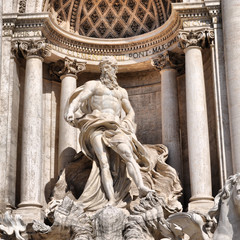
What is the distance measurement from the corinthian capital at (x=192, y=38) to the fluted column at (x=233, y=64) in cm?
64

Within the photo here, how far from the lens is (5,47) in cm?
1686

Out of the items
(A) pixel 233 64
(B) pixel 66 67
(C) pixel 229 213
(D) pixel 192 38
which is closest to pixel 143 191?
(C) pixel 229 213

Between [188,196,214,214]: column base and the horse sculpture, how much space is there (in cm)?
320

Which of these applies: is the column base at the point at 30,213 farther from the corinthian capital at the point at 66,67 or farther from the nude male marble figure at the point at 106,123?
the corinthian capital at the point at 66,67

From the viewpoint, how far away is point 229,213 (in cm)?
1162

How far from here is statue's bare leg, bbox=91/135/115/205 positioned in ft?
49.5

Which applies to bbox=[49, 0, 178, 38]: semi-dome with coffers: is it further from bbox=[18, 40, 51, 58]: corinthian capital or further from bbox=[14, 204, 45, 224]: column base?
bbox=[14, 204, 45, 224]: column base

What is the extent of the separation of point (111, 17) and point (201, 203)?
264 inches

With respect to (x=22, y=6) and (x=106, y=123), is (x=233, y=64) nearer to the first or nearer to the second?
(x=106, y=123)

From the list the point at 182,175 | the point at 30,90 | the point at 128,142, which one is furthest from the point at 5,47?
the point at 182,175

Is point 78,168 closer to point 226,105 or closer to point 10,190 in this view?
point 10,190

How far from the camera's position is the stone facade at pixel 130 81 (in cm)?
1574

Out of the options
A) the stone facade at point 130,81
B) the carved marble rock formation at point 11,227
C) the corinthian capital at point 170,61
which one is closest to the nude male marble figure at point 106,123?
the stone facade at point 130,81

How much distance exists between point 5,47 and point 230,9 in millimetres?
5776
